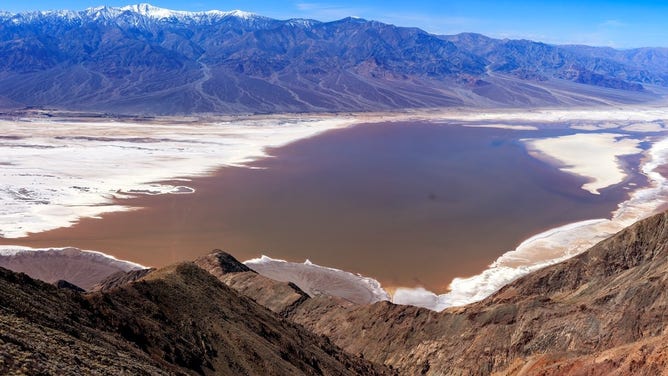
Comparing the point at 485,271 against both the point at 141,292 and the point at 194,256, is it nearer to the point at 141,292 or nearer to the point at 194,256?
the point at 194,256

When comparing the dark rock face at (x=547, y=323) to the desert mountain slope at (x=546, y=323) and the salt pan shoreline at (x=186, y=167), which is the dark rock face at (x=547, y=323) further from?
the salt pan shoreline at (x=186, y=167)

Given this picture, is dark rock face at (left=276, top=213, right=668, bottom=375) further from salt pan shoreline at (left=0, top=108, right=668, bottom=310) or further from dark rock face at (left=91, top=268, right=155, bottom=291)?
dark rock face at (left=91, top=268, right=155, bottom=291)

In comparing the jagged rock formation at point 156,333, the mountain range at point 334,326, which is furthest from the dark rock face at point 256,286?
the jagged rock formation at point 156,333

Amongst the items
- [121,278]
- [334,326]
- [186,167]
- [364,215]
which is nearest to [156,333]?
[334,326]

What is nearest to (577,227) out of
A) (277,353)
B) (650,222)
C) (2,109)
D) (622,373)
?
(650,222)

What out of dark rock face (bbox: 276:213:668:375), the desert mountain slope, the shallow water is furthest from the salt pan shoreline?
dark rock face (bbox: 276:213:668:375)

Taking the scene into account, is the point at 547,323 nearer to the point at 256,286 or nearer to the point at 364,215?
the point at 256,286
